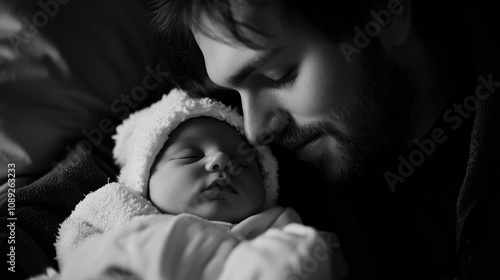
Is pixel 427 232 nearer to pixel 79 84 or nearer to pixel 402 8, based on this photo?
pixel 402 8

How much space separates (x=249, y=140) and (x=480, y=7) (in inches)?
22.5

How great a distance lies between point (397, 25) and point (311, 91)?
26 centimetres

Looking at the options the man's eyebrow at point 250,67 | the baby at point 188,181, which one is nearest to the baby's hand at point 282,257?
the baby at point 188,181

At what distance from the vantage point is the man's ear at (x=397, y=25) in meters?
1.10

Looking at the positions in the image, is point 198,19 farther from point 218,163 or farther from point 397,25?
point 397,25

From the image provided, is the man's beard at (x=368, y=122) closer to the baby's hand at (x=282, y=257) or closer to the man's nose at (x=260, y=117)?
the man's nose at (x=260, y=117)

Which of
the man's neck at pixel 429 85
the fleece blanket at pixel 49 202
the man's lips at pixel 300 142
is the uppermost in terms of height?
the fleece blanket at pixel 49 202

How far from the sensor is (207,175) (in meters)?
0.98

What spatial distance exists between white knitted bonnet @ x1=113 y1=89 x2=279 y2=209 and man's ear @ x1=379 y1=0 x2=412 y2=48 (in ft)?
1.10

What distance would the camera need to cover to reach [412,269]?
3.29 ft

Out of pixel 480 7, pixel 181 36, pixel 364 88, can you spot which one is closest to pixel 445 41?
pixel 480 7

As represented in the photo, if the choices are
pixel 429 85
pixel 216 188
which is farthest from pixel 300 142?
pixel 429 85

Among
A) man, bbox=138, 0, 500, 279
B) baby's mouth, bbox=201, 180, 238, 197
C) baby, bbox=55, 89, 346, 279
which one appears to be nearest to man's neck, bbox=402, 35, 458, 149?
man, bbox=138, 0, 500, 279

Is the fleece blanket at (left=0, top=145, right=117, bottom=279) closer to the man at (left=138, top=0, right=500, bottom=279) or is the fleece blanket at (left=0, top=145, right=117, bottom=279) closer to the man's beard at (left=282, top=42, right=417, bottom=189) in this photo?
the man at (left=138, top=0, right=500, bottom=279)
